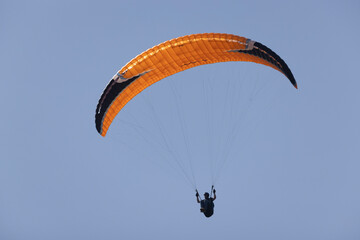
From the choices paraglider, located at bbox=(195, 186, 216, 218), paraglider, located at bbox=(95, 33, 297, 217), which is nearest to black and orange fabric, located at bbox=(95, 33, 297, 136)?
paraglider, located at bbox=(95, 33, 297, 217)

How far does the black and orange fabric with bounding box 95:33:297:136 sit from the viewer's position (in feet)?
60.8

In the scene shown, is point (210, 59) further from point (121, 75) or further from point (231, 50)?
point (121, 75)

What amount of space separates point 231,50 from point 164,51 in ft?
8.48

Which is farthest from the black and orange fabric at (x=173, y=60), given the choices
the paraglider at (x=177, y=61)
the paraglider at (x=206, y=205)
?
the paraglider at (x=206, y=205)

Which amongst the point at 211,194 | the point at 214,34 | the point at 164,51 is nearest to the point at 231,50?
the point at 214,34

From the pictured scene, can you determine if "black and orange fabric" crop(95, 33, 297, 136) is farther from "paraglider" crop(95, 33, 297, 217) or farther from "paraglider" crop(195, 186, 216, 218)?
"paraglider" crop(195, 186, 216, 218)

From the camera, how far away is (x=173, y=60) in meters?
19.6

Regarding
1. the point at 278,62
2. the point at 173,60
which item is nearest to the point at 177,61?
the point at 173,60

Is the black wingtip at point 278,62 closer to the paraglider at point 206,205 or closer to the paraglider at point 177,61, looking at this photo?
the paraglider at point 177,61

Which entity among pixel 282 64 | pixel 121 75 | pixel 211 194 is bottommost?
pixel 211 194

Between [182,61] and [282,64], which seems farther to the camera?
[182,61]

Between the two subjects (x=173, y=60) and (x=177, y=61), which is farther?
(x=177, y=61)

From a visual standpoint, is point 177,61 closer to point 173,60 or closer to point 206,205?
point 173,60

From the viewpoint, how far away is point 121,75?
1956 cm
